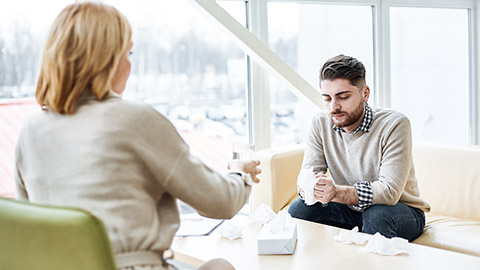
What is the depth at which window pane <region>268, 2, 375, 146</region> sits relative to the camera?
12.2ft

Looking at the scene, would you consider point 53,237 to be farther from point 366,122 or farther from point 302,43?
point 302,43

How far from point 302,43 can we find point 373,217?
1681mm

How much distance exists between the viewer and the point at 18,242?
1.16 metres

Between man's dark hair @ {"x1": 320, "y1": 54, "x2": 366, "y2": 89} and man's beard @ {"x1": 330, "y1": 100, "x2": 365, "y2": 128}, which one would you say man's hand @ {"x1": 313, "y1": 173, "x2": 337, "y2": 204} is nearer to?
man's beard @ {"x1": 330, "y1": 100, "x2": 365, "y2": 128}

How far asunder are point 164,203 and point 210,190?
0.12 meters

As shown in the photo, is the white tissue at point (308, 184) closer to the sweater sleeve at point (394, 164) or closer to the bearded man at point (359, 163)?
the bearded man at point (359, 163)

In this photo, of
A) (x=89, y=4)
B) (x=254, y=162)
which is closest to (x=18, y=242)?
(x=89, y=4)

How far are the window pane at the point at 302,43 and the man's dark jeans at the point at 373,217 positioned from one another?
3.30 ft

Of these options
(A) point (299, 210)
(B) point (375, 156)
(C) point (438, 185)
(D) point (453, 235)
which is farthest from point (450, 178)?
(A) point (299, 210)

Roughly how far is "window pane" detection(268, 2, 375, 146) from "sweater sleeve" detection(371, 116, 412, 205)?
103cm

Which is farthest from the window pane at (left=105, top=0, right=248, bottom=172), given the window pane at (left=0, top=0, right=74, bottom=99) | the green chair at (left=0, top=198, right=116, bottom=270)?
the green chair at (left=0, top=198, right=116, bottom=270)

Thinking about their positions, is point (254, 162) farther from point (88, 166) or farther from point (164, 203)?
point (88, 166)

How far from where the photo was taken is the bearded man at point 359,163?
2.45 m

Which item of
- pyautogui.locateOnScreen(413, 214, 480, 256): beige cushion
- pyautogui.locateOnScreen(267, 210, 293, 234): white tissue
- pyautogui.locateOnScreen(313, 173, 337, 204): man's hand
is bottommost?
pyautogui.locateOnScreen(413, 214, 480, 256): beige cushion
